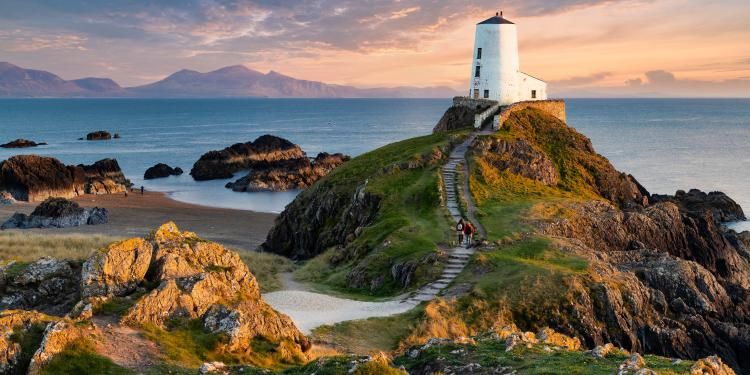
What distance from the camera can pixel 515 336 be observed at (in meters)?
23.2

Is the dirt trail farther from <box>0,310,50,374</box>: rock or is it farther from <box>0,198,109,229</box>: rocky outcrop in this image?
<box>0,198,109,229</box>: rocky outcrop

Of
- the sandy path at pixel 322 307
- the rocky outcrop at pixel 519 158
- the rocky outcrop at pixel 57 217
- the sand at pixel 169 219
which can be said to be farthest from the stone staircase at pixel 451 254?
the rocky outcrop at pixel 57 217

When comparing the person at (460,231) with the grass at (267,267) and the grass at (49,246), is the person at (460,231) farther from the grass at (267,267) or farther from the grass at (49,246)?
the grass at (49,246)

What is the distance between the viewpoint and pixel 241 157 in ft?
433

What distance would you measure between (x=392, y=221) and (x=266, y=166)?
79.6 metres

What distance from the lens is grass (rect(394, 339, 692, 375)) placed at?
19000mm

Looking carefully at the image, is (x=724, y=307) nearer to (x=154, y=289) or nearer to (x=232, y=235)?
(x=154, y=289)

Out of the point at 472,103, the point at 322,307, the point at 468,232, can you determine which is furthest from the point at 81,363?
the point at 472,103

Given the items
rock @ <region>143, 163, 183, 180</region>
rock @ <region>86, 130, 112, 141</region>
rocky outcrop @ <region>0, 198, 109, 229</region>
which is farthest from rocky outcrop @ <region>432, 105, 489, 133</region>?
rock @ <region>86, 130, 112, 141</region>

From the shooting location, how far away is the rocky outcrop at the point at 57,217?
7206 cm

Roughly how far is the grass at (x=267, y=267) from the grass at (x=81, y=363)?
18771 millimetres

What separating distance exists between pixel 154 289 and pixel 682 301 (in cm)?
2713

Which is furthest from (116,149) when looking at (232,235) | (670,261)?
(670,261)

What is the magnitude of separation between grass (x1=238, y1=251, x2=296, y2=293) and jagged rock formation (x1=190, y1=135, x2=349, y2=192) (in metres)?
57.6
